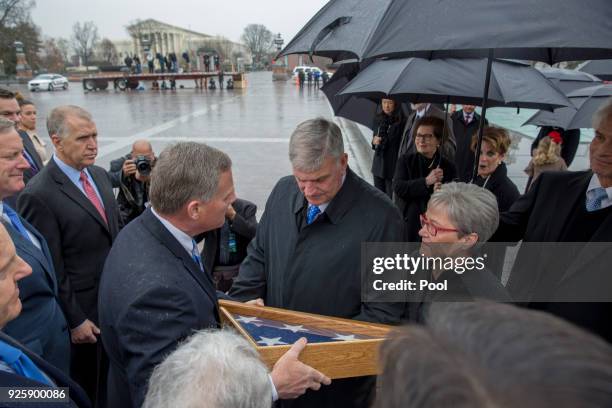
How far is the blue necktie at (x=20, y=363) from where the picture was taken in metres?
1.27

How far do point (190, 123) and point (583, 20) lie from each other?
1496cm

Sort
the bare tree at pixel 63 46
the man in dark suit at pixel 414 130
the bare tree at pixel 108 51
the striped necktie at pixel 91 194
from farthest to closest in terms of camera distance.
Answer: the bare tree at pixel 63 46
the bare tree at pixel 108 51
the man in dark suit at pixel 414 130
the striped necktie at pixel 91 194

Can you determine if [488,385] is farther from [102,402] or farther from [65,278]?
[102,402]

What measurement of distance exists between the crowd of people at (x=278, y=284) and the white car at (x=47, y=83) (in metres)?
36.8

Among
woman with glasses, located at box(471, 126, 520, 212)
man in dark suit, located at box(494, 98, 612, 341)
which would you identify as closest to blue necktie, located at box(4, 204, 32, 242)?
man in dark suit, located at box(494, 98, 612, 341)

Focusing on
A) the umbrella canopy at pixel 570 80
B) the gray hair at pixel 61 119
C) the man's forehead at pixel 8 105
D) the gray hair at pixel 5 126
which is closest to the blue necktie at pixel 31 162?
the man's forehead at pixel 8 105

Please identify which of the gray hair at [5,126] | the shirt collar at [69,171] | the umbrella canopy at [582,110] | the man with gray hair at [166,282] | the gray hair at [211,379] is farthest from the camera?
the umbrella canopy at [582,110]

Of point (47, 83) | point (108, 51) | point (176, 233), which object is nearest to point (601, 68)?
point (176, 233)

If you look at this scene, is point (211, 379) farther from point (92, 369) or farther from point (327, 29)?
point (92, 369)

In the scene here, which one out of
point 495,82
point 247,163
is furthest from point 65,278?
point 247,163

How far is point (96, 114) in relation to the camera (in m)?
18.1

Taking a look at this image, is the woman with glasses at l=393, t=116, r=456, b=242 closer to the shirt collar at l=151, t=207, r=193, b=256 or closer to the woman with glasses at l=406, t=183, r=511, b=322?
the woman with glasses at l=406, t=183, r=511, b=322

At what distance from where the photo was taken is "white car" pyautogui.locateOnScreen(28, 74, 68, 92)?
106ft

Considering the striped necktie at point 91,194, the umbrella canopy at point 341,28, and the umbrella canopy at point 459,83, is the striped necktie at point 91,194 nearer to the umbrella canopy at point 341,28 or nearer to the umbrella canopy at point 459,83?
the umbrella canopy at point 341,28
